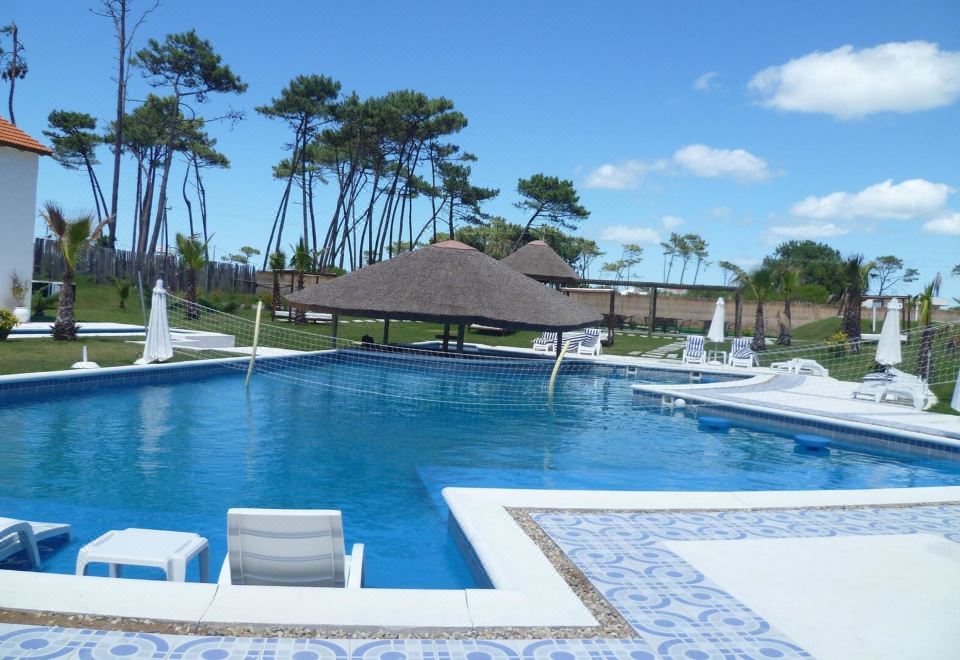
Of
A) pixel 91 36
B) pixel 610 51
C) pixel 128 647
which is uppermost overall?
pixel 91 36

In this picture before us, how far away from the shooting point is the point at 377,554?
17.7ft

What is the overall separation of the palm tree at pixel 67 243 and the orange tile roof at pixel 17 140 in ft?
13.1

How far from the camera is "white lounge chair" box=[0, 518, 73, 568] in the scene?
4.30m

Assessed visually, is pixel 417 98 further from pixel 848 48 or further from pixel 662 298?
pixel 848 48

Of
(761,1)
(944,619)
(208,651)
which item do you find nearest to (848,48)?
(761,1)

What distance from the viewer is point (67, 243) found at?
Answer: 1420cm

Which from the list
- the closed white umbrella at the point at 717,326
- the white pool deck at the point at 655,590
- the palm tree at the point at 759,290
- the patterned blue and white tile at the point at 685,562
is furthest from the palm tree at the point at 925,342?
the white pool deck at the point at 655,590

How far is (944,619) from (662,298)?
3082cm

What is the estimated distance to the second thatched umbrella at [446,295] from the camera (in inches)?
627

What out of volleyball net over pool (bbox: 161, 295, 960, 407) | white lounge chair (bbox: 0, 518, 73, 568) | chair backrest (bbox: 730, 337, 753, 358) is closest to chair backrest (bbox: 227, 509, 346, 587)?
white lounge chair (bbox: 0, 518, 73, 568)

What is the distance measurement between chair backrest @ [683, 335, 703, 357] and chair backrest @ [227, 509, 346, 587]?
636 inches

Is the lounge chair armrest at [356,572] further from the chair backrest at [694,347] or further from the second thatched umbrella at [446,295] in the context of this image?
the chair backrest at [694,347]

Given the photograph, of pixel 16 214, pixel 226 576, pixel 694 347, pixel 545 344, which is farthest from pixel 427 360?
pixel 226 576

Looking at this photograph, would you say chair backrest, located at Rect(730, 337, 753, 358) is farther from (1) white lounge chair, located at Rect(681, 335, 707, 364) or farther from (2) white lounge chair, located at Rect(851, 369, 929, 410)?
(2) white lounge chair, located at Rect(851, 369, 929, 410)
